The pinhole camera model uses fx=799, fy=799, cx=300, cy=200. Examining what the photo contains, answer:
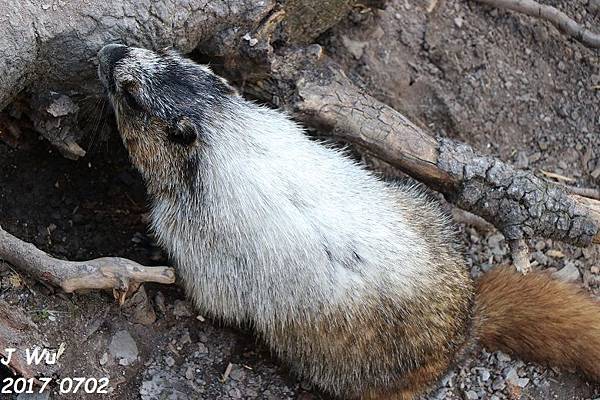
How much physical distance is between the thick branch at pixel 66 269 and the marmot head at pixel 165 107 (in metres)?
0.70

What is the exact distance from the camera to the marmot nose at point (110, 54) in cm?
403

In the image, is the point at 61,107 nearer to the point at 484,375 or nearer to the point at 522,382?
the point at 484,375

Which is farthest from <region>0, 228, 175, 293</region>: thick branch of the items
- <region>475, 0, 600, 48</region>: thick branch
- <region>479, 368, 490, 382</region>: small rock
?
<region>475, 0, 600, 48</region>: thick branch

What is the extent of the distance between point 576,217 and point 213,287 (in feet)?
6.68

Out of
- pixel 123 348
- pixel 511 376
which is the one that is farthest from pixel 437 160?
pixel 123 348

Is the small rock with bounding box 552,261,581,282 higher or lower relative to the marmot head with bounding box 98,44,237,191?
lower

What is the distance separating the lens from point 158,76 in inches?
167

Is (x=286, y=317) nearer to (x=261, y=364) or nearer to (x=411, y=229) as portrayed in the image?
(x=261, y=364)

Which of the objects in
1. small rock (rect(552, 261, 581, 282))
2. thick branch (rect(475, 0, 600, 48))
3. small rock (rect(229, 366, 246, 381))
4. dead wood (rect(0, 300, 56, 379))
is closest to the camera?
dead wood (rect(0, 300, 56, 379))

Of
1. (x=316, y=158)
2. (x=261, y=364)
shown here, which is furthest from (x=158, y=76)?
(x=261, y=364)

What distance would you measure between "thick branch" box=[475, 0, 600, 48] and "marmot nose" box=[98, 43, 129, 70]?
9.22ft

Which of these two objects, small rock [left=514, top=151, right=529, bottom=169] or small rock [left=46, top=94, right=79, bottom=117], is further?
small rock [left=514, top=151, right=529, bottom=169]

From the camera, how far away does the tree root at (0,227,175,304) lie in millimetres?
3816

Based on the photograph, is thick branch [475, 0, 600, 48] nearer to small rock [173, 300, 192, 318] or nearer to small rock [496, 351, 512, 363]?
small rock [496, 351, 512, 363]
